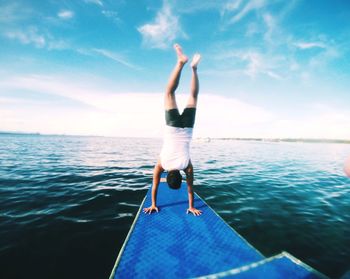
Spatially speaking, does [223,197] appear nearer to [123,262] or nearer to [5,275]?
[123,262]

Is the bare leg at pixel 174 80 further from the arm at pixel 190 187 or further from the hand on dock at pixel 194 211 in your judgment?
the hand on dock at pixel 194 211

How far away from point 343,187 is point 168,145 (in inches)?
450

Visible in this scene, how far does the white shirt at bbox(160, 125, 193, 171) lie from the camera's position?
4047mm

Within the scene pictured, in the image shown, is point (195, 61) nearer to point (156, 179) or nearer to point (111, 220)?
point (156, 179)

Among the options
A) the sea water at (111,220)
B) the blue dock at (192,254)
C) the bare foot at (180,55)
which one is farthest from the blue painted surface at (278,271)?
the bare foot at (180,55)

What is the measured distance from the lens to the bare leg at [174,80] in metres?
3.79

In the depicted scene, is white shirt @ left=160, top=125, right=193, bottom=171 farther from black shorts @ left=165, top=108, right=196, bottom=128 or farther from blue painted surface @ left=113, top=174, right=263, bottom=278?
blue painted surface @ left=113, top=174, right=263, bottom=278

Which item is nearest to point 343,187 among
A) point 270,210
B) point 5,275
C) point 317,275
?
point 270,210

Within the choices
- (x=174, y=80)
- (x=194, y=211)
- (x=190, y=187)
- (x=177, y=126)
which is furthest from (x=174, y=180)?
(x=174, y=80)

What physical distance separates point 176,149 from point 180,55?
2043 mm

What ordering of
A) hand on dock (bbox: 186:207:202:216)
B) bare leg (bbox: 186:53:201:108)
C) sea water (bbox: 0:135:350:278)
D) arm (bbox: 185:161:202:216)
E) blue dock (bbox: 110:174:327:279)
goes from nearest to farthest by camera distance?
blue dock (bbox: 110:174:327:279), sea water (bbox: 0:135:350:278), bare leg (bbox: 186:53:201:108), arm (bbox: 185:161:202:216), hand on dock (bbox: 186:207:202:216)

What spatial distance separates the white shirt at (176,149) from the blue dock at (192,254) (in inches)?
52.9

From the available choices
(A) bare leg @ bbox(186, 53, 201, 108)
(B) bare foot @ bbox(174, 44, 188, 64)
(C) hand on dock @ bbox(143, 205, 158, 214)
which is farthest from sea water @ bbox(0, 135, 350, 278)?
(B) bare foot @ bbox(174, 44, 188, 64)

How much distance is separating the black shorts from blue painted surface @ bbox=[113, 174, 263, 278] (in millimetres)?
2244
